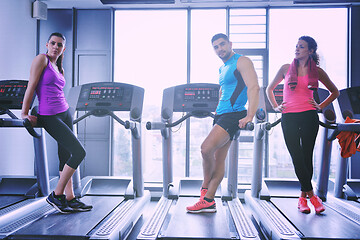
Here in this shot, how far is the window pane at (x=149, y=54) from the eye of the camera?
13.9ft

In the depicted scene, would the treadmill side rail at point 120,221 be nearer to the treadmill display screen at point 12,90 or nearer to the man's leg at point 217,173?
the man's leg at point 217,173

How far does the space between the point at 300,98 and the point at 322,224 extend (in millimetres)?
1143

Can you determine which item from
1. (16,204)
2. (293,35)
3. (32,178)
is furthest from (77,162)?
(293,35)

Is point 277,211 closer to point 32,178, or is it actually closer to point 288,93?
point 288,93

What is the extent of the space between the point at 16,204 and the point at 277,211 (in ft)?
9.02

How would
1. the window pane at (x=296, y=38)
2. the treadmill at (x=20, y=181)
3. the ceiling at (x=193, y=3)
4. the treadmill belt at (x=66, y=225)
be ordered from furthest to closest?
1. the window pane at (x=296, y=38)
2. the ceiling at (x=193, y=3)
3. the treadmill at (x=20, y=181)
4. the treadmill belt at (x=66, y=225)

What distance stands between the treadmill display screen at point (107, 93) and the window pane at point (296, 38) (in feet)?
8.13

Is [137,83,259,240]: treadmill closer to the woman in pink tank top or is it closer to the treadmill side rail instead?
the treadmill side rail

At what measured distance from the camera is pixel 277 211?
2.66 m

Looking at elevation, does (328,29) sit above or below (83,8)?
below

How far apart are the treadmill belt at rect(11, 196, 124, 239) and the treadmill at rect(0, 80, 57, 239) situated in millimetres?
265


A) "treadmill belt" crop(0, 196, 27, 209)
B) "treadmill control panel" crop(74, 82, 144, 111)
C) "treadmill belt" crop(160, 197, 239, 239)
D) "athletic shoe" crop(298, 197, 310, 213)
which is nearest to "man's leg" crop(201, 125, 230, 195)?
"treadmill belt" crop(160, 197, 239, 239)

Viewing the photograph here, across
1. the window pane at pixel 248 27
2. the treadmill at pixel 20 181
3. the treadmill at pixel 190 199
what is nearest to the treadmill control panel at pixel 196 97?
the treadmill at pixel 190 199

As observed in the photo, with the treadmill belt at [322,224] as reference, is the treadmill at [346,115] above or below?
above
